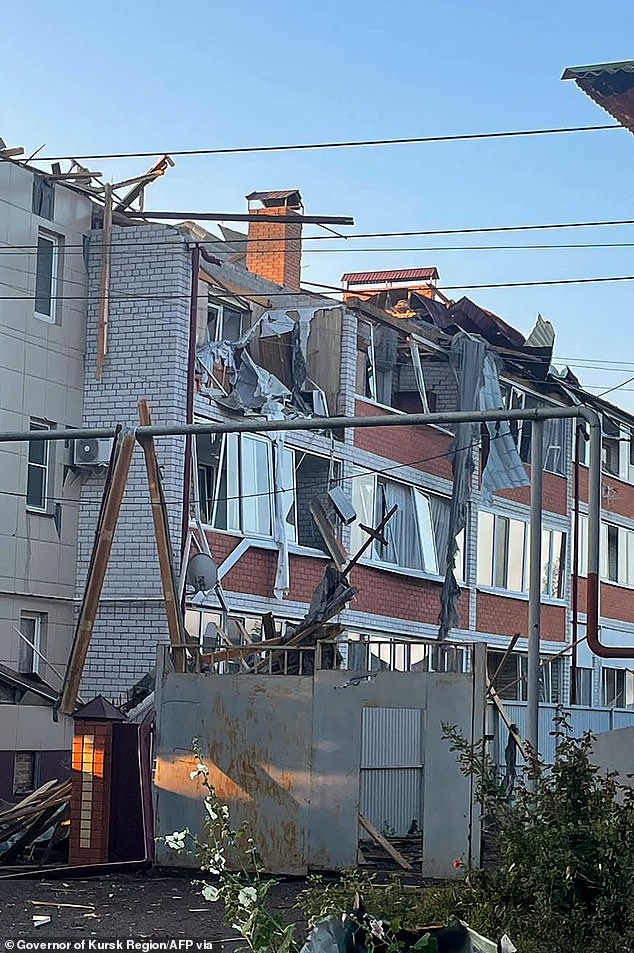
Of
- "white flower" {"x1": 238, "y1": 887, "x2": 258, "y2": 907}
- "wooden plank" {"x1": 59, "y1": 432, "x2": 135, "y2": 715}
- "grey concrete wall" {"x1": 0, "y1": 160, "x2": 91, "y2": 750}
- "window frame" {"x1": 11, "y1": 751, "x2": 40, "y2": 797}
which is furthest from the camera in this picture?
"grey concrete wall" {"x1": 0, "y1": 160, "x2": 91, "y2": 750}

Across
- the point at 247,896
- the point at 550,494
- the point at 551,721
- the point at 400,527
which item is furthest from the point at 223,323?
the point at 247,896

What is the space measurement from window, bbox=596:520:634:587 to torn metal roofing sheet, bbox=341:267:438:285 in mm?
7797

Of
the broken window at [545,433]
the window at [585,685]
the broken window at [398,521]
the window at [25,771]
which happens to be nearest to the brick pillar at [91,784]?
the window at [25,771]

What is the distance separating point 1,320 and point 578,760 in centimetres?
1424

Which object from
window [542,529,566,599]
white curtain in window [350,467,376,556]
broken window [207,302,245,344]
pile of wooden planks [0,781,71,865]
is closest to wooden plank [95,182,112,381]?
broken window [207,302,245,344]

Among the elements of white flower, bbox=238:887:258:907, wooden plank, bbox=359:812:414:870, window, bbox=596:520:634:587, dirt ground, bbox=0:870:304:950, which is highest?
window, bbox=596:520:634:587

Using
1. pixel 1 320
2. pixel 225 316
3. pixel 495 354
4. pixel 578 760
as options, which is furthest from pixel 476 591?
pixel 578 760

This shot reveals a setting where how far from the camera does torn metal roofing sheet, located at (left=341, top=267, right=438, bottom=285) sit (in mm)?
34906

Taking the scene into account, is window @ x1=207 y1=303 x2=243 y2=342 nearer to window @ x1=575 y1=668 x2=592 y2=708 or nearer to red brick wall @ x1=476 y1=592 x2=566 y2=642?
red brick wall @ x1=476 y1=592 x2=566 y2=642

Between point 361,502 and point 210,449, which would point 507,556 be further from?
point 210,449

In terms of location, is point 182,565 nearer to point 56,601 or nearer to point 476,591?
point 56,601

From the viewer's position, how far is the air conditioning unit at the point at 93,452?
66.2 ft

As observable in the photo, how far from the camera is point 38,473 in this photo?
20234 millimetres

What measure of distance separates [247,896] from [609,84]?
7.70 meters
